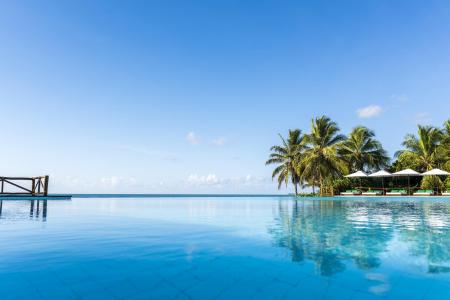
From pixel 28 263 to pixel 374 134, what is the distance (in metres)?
34.3

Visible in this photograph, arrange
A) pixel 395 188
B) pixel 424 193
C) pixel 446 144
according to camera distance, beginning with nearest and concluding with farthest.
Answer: pixel 424 193 < pixel 446 144 < pixel 395 188

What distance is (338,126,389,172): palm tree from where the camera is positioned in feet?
106

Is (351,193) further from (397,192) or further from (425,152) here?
(425,152)

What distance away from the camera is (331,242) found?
6.55m

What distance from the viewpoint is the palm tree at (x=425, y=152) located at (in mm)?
29641

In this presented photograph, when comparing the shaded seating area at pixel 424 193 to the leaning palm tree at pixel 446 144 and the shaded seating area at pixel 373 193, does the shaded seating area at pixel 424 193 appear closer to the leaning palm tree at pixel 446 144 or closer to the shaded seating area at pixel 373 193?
the shaded seating area at pixel 373 193

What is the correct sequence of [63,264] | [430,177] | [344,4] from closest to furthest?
[63,264], [344,4], [430,177]

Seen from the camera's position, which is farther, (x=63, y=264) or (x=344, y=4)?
(x=344, y=4)

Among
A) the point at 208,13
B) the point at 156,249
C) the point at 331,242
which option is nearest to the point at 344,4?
the point at 208,13

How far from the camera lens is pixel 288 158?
110ft

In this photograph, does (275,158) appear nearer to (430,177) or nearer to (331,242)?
(430,177)

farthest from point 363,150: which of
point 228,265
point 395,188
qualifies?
point 228,265

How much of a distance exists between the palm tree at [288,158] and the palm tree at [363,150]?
534cm

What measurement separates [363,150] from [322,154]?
609 cm
